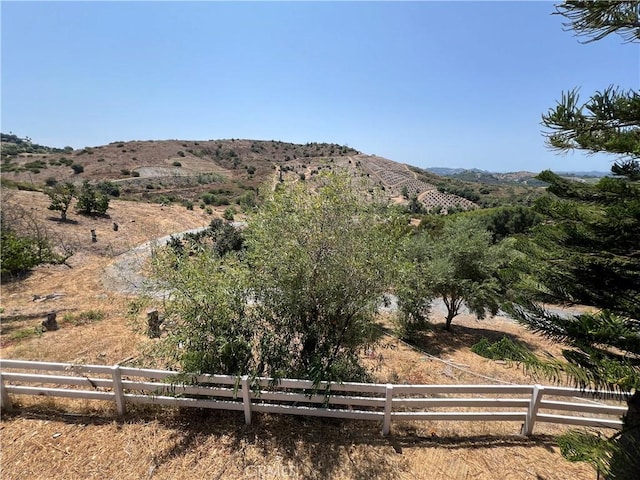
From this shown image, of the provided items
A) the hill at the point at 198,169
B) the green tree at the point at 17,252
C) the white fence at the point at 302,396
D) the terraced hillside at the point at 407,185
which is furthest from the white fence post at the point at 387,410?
the terraced hillside at the point at 407,185

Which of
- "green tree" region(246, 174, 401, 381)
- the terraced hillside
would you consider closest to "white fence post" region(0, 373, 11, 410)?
"green tree" region(246, 174, 401, 381)

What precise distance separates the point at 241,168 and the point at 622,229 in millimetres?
71909

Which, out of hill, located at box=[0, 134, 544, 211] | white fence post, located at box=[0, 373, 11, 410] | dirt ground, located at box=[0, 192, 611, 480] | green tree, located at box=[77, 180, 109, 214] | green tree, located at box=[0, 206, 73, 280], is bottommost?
dirt ground, located at box=[0, 192, 611, 480]

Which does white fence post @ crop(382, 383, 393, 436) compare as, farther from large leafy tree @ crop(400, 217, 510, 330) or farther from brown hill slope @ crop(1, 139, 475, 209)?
brown hill slope @ crop(1, 139, 475, 209)

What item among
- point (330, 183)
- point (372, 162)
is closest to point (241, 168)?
point (372, 162)

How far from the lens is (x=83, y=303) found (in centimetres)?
1114

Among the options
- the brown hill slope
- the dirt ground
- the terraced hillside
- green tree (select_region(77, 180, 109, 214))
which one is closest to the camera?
the dirt ground

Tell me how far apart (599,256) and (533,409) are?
3481 mm

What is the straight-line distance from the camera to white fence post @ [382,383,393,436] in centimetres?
488

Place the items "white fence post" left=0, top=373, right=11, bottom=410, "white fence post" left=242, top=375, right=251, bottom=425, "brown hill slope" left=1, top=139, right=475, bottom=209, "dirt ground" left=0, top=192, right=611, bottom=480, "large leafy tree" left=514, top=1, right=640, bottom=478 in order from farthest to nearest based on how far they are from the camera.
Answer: "brown hill slope" left=1, top=139, right=475, bottom=209
"white fence post" left=0, top=373, right=11, bottom=410
"white fence post" left=242, top=375, right=251, bottom=425
"dirt ground" left=0, top=192, right=611, bottom=480
"large leafy tree" left=514, top=1, right=640, bottom=478

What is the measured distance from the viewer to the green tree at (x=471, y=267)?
1214cm

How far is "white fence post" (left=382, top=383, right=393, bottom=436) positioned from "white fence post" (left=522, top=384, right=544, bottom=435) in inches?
88.2

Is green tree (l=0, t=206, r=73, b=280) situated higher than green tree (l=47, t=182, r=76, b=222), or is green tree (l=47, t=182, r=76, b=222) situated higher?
green tree (l=47, t=182, r=76, b=222)

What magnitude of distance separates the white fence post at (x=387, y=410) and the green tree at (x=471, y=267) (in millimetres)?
7590
